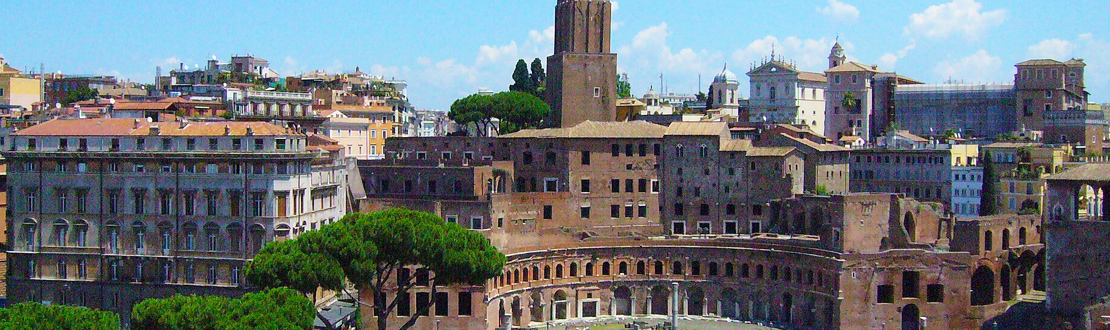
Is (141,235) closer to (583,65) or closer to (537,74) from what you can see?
(583,65)

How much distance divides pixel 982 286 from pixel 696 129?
56.7 feet

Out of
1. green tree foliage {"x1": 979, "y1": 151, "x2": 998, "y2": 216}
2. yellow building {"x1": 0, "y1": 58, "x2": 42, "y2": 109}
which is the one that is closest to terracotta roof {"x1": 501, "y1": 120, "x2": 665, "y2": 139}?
green tree foliage {"x1": 979, "y1": 151, "x2": 998, "y2": 216}

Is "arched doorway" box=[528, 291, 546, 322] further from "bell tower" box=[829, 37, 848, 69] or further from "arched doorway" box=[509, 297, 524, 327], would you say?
"bell tower" box=[829, 37, 848, 69]

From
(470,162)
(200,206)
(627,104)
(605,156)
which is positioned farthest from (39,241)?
(627,104)

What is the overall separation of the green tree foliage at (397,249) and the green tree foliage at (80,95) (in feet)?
164

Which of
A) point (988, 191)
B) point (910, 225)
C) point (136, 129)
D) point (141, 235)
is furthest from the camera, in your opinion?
point (988, 191)

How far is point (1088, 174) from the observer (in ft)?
200

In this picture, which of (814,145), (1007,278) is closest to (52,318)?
(1007,278)

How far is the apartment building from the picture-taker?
5800cm

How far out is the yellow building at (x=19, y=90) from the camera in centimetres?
9538

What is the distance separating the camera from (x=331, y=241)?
172 ft

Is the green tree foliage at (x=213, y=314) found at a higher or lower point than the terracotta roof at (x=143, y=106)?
lower

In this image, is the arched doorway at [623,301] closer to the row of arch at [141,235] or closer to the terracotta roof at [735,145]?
the terracotta roof at [735,145]

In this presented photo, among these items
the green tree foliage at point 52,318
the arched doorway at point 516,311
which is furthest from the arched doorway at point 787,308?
the green tree foliage at point 52,318
